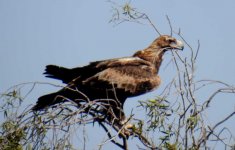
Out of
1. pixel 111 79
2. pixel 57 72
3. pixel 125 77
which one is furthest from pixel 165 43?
pixel 57 72

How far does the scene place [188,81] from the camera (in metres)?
6.30

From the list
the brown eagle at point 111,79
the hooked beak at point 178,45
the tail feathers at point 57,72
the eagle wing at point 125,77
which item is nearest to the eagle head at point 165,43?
the hooked beak at point 178,45

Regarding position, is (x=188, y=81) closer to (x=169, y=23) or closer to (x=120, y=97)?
(x=169, y=23)

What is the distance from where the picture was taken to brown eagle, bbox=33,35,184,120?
317 inches

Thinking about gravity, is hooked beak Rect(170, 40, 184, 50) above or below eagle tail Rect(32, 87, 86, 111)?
above

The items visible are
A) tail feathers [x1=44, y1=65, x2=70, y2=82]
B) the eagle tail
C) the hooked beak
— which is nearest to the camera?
the eagle tail

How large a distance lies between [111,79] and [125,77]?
0.27 meters

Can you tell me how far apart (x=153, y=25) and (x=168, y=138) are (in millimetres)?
1756

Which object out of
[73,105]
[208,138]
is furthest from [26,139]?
[208,138]

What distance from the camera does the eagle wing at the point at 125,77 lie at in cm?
844

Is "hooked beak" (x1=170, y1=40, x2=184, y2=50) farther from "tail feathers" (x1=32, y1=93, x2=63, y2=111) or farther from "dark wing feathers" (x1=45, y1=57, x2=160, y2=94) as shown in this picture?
"tail feathers" (x1=32, y1=93, x2=63, y2=111)

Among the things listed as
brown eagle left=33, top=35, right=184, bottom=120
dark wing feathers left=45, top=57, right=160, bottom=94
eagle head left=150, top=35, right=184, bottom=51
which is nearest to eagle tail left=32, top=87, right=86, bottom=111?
brown eagle left=33, top=35, right=184, bottom=120

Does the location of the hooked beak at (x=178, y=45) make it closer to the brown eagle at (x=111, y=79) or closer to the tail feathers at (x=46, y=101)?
the brown eagle at (x=111, y=79)

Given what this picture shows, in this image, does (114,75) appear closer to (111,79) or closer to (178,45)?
(111,79)
